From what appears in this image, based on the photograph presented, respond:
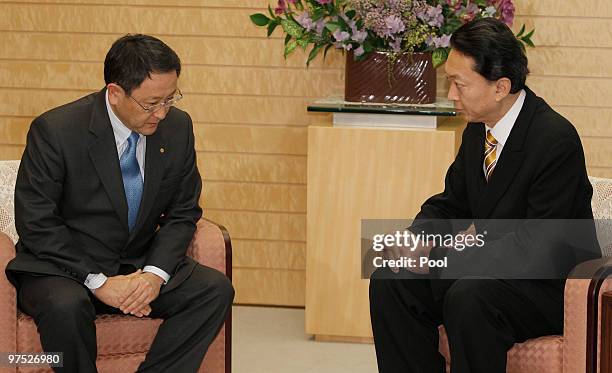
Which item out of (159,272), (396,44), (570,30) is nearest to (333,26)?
(396,44)

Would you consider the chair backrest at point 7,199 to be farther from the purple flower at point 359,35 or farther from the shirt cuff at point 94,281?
the purple flower at point 359,35

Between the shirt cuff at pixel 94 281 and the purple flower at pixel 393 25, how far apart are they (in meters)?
1.54

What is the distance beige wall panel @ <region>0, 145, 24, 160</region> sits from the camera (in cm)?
551

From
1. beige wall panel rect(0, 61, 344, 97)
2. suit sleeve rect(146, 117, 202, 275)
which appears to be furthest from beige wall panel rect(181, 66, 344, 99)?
suit sleeve rect(146, 117, 202, 275)

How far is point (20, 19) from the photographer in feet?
17.7

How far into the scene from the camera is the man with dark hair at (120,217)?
366cm

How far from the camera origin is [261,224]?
5.45 m

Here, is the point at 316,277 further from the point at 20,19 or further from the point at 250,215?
the point at 20,19

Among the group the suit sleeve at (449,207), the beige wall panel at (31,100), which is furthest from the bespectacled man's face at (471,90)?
the beige wall panel at (31,100)

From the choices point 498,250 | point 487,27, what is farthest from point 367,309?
point 487,27

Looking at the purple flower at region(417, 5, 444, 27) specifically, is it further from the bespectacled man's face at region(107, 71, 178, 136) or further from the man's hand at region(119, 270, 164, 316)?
the man's hand at region(119, 270, 164, 316)

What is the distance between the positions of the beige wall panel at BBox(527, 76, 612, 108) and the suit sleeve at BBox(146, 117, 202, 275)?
1.89 meters

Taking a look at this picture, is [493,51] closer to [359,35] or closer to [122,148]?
[359,35]

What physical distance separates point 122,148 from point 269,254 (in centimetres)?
178
